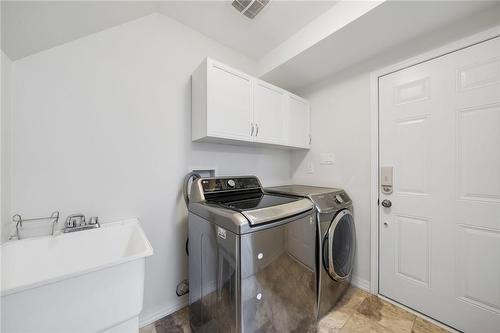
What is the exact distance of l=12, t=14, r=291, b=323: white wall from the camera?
110 centimetres

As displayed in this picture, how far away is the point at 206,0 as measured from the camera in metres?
1.49

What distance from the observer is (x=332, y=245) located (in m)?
1.52

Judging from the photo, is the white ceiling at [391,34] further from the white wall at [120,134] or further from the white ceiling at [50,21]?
the white ceiling at [50,21]

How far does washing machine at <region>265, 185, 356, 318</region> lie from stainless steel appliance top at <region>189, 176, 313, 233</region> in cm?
26

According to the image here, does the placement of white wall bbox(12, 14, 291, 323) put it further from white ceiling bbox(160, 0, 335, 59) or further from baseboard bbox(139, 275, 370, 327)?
white ceiling bbox(160, 0, 335, 59)

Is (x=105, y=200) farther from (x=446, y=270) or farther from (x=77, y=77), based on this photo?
(x=446, y=270)

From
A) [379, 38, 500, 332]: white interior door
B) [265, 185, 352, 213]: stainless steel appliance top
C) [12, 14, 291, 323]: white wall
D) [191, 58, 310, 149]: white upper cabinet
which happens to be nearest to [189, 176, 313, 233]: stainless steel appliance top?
[265, 185, 352, 213]: stainless steel appliance top

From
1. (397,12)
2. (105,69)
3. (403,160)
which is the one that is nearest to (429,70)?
(397,12)

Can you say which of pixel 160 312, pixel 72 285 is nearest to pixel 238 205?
pixel 72 285

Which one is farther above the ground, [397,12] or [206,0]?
[206,0]

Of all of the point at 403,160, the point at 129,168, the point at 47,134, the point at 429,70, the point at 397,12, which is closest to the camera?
the point at 47,134

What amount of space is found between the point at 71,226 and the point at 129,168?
49 centimetres

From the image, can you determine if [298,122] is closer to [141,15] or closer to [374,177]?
Result: [374,177]

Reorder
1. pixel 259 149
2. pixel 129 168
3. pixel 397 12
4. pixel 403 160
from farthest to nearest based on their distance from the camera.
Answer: pixel 259 149
pixel 403 160
pixel 129 168
pixel 397 12
